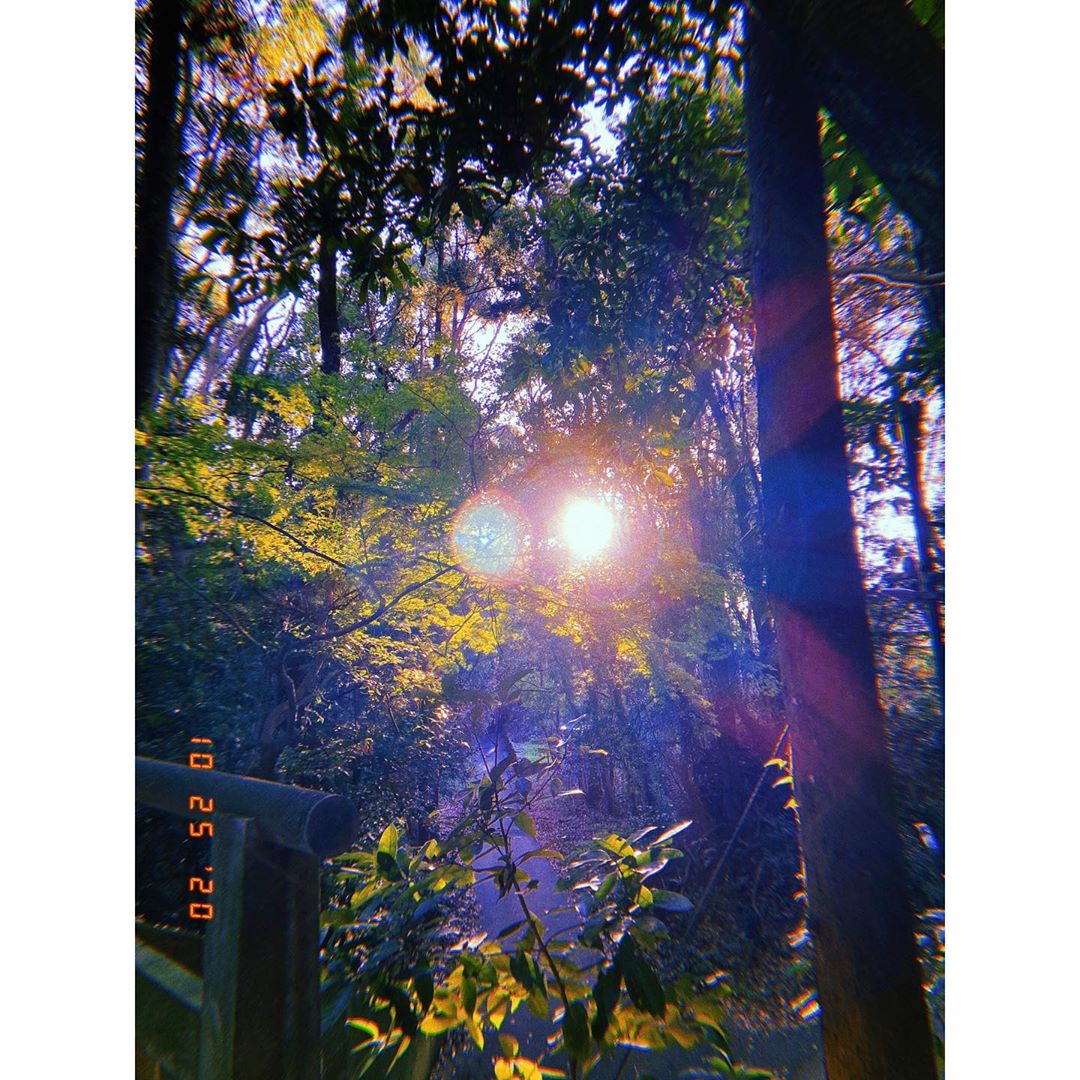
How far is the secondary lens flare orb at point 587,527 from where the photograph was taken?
144cm

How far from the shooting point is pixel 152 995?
114cm

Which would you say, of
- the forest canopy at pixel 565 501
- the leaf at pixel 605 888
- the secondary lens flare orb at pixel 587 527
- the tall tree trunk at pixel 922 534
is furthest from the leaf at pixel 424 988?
the tall tree trunk at pixel 922 534

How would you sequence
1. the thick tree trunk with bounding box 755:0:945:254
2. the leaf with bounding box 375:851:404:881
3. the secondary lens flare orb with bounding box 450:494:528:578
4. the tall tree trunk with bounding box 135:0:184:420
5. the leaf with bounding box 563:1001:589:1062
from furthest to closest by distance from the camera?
the secondary lens flare orb with bounding box 450:494:528:578 → the tall tree trunk with bounding box 135:0:184:420 → the leaf with bounding box 375:851:404:881 → the leaf with bounding box 563:1001:589:1062 → the thick tree trunk with bounding box 755:0:945:254

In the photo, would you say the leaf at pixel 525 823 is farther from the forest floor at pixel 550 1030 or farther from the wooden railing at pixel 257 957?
the wooden railing at pixel 257 957

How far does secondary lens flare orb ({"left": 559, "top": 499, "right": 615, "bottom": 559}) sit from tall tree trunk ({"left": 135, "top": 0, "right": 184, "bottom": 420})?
118 cm

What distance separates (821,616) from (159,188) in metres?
1.95

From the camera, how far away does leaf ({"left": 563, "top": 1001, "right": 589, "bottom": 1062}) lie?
97cm

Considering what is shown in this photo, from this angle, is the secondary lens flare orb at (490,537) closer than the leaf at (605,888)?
No

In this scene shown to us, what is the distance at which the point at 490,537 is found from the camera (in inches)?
57.2

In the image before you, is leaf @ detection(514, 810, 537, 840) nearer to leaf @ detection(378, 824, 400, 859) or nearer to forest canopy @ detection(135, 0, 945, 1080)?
forest canopy @ detection(135, 0, 945, 1080)

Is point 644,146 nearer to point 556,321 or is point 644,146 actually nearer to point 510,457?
point 556,321

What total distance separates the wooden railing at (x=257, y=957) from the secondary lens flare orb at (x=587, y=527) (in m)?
0.89
